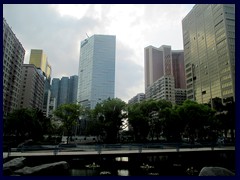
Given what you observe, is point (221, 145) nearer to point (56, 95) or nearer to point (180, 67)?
point (180, 67)

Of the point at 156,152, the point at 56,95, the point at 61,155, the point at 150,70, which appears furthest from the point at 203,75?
the point at 56,95

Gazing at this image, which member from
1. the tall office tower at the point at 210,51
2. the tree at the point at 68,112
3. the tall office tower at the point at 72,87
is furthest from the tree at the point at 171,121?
the tall office tower at the point at 72,87

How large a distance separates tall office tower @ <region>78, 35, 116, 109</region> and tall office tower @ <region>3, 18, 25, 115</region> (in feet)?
164

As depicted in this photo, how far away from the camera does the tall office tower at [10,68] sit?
5288 cm

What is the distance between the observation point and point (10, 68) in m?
56.5

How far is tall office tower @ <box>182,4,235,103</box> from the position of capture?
2130 inches

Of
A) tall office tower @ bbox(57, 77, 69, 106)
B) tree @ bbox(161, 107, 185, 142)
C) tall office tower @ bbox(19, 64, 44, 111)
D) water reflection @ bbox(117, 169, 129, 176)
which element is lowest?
water reflection @ bbox(117, 169, 129, 176)

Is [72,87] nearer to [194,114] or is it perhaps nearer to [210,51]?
[210,51]

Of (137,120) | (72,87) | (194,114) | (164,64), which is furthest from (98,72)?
(194,114)

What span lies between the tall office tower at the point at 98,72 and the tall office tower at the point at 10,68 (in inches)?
1966

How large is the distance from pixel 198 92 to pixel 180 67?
60.1 meters

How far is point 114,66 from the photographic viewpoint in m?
113

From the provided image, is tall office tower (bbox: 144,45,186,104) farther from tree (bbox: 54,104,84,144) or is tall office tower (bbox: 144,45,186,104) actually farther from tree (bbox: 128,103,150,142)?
tree (bbox: 54,104,84,144)

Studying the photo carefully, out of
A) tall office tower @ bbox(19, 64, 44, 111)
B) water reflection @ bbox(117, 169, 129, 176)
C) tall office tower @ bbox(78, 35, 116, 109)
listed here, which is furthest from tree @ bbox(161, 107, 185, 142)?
tall office tower @ bbox(78, 35, 116, 109)
